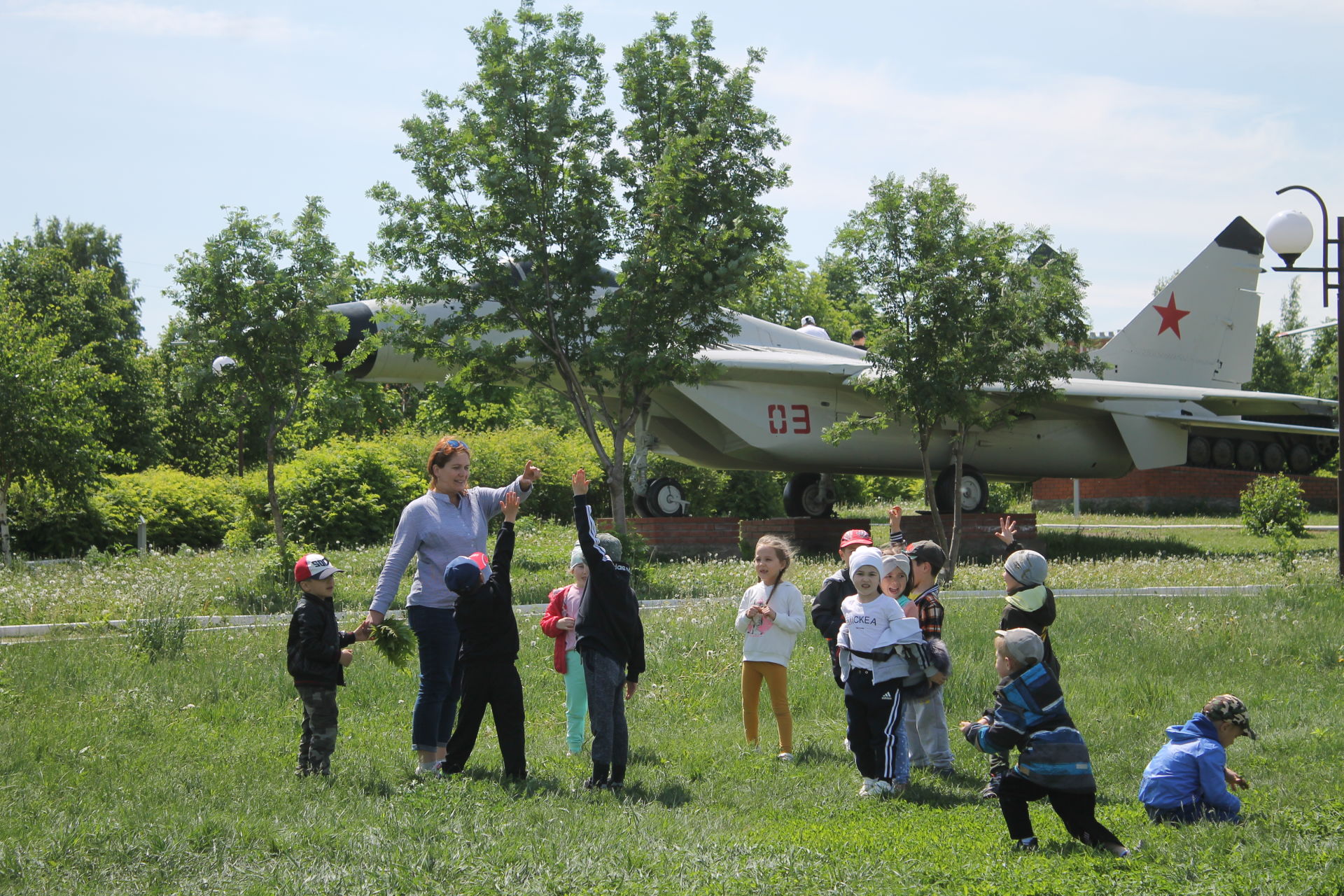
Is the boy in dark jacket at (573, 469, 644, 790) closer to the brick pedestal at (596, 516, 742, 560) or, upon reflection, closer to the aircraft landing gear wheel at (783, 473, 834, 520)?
the brick pedestal at (596, 516, 742, 560)

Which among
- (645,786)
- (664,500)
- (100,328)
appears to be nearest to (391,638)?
(645,786)

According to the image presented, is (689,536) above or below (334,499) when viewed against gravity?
below

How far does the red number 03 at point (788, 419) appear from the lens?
68.1ft

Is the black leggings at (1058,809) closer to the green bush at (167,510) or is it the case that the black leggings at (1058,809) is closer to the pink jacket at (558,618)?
the pink jacket at (558,618)

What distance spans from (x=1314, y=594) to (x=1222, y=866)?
9775mm

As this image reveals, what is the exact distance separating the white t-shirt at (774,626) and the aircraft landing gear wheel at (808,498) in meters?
16.7

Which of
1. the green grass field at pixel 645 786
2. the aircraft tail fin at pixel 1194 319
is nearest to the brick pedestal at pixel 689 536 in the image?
the green grass field at pixel 645 786

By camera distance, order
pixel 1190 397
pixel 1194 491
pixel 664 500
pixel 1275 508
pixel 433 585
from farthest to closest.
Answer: pixel 1194 491
pixel 1275 508
pixel 1190 397
pixel 664 500
pixel 433 585

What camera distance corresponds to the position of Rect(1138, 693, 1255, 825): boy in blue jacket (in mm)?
5297

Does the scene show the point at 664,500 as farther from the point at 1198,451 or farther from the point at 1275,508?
the point at 1198,451

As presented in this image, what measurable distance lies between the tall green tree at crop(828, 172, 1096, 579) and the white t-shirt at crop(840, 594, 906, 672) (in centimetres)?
1164

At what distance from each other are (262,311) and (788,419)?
9838 millimetres

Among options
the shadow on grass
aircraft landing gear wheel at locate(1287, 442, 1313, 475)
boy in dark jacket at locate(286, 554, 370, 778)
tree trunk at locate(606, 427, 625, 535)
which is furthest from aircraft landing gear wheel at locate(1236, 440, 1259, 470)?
boy in dark jacket at locate(286, 554, 370, 778)

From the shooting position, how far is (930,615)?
6.44 meters
